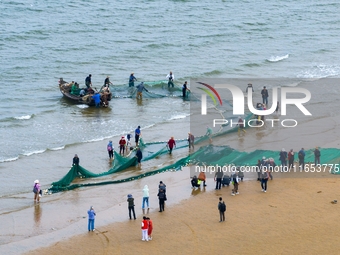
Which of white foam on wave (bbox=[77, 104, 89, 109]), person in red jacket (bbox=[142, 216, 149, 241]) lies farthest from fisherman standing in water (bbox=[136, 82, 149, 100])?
person in red jacket (bbox=[142, 216, 149, 241])

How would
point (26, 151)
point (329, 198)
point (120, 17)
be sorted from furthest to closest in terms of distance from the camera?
1. point (120, 17)
2. point (26, 151)
3. point (329, 198)

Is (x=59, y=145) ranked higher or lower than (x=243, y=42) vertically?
lower

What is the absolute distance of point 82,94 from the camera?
41.4m

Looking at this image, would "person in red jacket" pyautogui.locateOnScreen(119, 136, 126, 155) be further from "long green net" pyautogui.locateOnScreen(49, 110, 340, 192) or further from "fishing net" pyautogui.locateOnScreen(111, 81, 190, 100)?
"fishing net" pyautogui.locateOnScreen(111, 81, 190, 100)

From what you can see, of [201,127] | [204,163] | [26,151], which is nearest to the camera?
[204,163]

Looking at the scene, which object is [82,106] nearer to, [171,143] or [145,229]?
[171,143]

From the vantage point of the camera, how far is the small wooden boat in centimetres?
4069

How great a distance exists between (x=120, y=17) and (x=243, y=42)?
47.4 ft

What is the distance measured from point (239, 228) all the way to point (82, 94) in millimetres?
21192

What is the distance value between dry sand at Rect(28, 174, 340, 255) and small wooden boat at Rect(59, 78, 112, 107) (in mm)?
16264

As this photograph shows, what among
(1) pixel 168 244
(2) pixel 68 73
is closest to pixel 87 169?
(1) pixel 168 244

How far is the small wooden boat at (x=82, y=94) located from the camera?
133ft

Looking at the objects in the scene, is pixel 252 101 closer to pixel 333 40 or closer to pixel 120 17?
pixel 333 40

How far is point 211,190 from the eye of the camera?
25.8 meters
